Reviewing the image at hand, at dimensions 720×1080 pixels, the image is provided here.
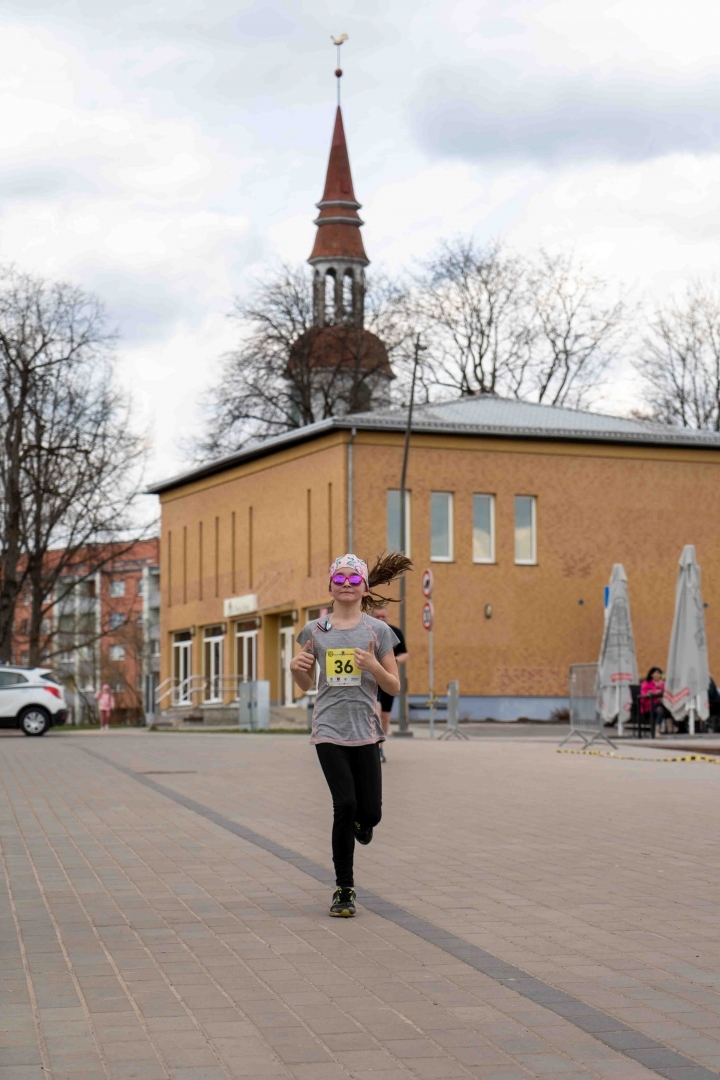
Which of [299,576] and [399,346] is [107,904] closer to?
[299,576]

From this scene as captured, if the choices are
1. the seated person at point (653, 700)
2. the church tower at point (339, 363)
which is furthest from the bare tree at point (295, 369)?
the seated person at point (653, 700)

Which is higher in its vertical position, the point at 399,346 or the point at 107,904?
the point at 399,346

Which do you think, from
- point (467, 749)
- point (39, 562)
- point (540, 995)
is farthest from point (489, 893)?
point (39, 562)

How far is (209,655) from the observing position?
56.6 metres

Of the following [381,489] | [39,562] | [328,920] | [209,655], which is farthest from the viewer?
[209,655]

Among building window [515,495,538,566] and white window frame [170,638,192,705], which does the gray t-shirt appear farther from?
white window frame [170,638,192,705]

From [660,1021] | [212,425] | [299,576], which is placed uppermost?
[212,425]

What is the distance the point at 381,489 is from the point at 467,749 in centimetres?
2119

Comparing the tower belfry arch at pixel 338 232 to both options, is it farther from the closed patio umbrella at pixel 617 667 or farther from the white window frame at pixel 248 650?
the closed patio umbrella at pixel 617 667

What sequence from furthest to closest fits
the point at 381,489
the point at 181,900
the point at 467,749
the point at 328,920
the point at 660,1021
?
1. the point at 381,489
2. the point at 467,749
3. the point at 181,900
4. the point at 328,920
5. the point at 660,1021

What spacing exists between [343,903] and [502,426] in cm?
3876

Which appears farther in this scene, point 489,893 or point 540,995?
point 489,893

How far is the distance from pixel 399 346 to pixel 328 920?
49701mm

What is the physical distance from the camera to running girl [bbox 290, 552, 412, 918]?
29.3 feet
